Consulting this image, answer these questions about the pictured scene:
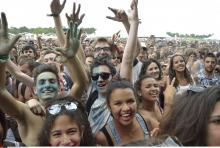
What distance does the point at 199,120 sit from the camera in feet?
5.43

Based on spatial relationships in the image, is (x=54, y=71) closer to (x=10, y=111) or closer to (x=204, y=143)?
(x=10, y=111)

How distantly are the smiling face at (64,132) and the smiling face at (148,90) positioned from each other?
4.84 ft

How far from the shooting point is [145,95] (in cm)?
382

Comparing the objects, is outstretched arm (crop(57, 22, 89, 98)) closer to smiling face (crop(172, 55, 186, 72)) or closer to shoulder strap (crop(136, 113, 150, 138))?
shoulder strap (crop(136, 113, 150, 138))

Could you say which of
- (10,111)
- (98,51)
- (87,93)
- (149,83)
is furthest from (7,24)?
(98,51)

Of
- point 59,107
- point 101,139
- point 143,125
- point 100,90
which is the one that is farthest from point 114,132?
point 100,90

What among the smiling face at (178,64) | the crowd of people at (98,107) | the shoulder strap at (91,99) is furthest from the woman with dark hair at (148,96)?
the smiling face at (178,64)

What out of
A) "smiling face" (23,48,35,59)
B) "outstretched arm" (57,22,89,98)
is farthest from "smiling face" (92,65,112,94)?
"smiling face" (23,48,35,59)

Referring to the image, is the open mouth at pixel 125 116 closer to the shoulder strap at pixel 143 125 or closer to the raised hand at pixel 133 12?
the shoulder strap at pixel 143 125

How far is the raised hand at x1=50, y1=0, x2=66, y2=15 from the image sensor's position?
4496 mm

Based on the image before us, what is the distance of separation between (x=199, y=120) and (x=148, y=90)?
2192 mm

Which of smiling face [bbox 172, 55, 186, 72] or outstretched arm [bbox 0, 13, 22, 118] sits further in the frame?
smiling face [bbox 172, 55, 186, 72]

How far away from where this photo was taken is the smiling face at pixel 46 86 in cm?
331

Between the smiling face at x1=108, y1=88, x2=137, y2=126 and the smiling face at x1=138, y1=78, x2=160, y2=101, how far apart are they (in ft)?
2.49
